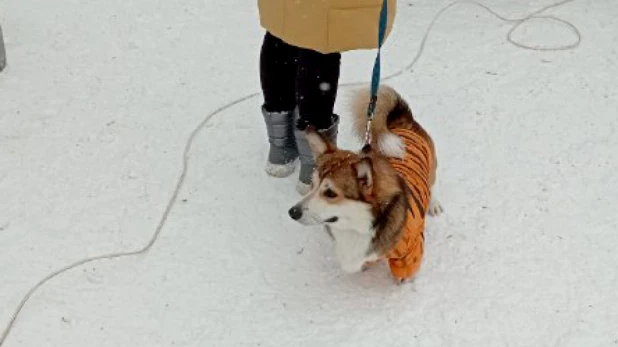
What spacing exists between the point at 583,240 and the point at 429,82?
105 cm

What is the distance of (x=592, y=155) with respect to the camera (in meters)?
2.67

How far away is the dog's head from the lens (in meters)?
1.86

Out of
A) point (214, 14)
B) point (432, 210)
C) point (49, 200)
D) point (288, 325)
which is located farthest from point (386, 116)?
point (214, 14)

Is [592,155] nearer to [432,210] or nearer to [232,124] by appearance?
[432,210]

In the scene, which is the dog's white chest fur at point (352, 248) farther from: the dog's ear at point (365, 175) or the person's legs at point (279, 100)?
the person's legs at point (279, 100)

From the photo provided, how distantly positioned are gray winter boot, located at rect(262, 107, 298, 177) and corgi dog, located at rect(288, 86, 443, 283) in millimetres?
392

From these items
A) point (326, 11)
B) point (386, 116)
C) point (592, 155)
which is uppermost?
point (326, 11)

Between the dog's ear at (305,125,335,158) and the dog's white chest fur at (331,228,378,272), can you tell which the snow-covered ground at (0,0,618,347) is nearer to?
the dog's white chest fur at (331,228,378,272)

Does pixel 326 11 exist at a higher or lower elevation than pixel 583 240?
higher

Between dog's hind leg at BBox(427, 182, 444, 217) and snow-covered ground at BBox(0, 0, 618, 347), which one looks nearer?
snow-covered ground at BBox(0, 0, 618, 347)

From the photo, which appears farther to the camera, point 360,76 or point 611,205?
point 360,76

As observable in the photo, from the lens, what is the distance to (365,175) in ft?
6.01

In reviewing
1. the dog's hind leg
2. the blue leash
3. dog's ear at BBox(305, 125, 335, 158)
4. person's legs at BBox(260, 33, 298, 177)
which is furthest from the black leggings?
the dog's hind leg

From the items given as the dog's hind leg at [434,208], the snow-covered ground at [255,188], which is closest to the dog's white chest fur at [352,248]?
the snow-covered ground at [255,188]
